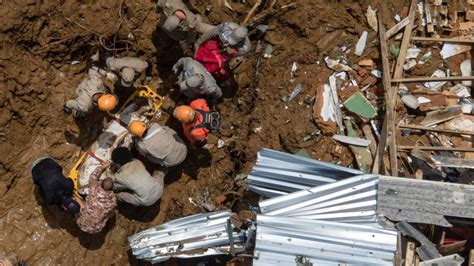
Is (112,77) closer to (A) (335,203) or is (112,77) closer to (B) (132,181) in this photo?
(B) (132,181)

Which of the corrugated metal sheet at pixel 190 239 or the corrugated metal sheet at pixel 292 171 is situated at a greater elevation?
the corrugated metal sheet at pixel 292 171

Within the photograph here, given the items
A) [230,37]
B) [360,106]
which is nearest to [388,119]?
[360,106]

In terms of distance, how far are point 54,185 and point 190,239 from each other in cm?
236

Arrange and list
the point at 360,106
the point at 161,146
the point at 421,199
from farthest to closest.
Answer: the point at 360,106
the point at 161,146
the point at 421,199

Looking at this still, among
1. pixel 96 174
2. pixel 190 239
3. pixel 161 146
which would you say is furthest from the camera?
pixel 190 239

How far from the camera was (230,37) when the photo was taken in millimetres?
8258

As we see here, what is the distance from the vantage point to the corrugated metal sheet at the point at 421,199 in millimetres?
7730

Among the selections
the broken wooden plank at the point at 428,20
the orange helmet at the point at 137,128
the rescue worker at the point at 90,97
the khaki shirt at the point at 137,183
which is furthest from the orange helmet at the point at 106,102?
Answer: the broken wooden plank at the point at 428,20

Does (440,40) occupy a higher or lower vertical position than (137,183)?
higher

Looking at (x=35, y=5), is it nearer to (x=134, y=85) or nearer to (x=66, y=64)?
(x=66, y=64)

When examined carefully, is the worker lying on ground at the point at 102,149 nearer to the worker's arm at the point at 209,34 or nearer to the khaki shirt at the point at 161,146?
the khaki shirt at the point at 161,146

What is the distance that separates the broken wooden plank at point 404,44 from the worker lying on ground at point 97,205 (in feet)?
17.6

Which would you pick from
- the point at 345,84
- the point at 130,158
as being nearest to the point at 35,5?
the point at 130,158

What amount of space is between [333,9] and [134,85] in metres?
3.94
